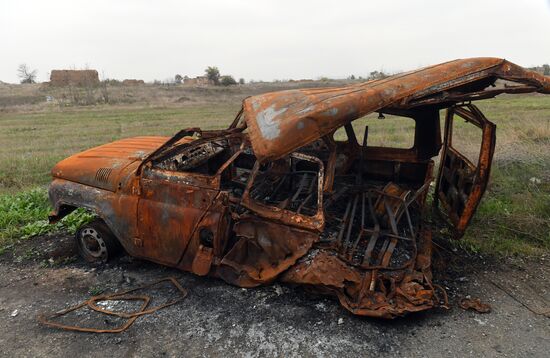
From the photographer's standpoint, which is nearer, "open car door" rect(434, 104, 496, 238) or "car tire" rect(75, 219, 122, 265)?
"open car door" rect(434, 104, 496, 238)

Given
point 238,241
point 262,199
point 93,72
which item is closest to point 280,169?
point 262,199

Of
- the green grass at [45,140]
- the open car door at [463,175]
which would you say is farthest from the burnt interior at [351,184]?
the green grass at [45,140]

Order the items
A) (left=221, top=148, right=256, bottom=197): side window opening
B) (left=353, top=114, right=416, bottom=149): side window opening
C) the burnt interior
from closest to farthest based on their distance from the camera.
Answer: the burnt interior → (left=221, top=148, right=256, bottom=197): side window opening → (left=353, top=114, right=416, bottom=149): side window opening

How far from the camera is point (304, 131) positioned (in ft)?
10.1

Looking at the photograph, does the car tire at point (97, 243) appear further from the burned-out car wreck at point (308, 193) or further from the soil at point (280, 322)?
the soil at point (280, 322)

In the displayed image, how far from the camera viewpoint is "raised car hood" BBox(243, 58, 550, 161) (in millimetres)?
3057

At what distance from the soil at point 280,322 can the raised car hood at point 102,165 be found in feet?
3.51

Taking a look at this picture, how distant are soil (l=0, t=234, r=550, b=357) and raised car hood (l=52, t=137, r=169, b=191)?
1.07 meters

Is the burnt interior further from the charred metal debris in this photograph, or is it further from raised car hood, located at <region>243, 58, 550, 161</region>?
the charred metal debris

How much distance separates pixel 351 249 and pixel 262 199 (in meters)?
1.30

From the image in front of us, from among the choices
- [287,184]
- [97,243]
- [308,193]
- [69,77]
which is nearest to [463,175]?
[308,193]

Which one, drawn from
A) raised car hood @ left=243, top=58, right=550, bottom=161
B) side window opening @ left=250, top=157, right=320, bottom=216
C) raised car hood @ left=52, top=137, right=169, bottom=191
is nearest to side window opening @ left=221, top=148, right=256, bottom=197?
side window opening @ left=250, top=157, right=320, bottom=216

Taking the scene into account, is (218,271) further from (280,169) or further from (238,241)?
(280,169)

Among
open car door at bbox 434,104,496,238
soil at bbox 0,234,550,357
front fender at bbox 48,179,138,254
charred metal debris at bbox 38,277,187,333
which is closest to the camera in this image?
soil at bbox 0,234,550,357
